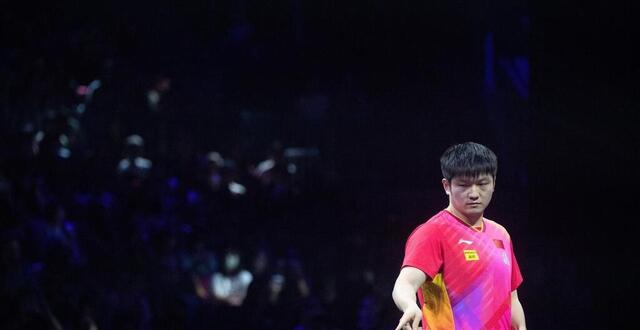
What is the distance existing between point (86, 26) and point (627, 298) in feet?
16.2

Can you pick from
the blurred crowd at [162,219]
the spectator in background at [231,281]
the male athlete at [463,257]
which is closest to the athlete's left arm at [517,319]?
the male athlete at [463,257]

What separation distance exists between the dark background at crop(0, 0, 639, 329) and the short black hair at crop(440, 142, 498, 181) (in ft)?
8.08

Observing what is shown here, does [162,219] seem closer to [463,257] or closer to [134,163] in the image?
[134,163]

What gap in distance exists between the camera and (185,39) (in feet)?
23.6

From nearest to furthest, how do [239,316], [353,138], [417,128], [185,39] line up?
[239,316], [417,128], [353,138], [185,39]

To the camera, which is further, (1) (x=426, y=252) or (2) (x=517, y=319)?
(2) (x=517, y=319)

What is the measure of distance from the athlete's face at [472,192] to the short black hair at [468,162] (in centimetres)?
2

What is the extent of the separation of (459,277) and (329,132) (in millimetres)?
4339

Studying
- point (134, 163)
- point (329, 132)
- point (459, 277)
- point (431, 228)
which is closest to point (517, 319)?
point (459, 277)

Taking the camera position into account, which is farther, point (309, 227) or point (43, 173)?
point (309, 227)

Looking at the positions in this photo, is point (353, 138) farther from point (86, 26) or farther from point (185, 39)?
point (86, 26)

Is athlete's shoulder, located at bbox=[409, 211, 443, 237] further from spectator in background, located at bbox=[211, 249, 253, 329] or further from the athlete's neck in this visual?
spectator in background, located at bbox=[211, 249, 253, 329]

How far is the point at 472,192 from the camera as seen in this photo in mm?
2574

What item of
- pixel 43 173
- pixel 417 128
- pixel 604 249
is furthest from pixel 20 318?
pixel 604 249
